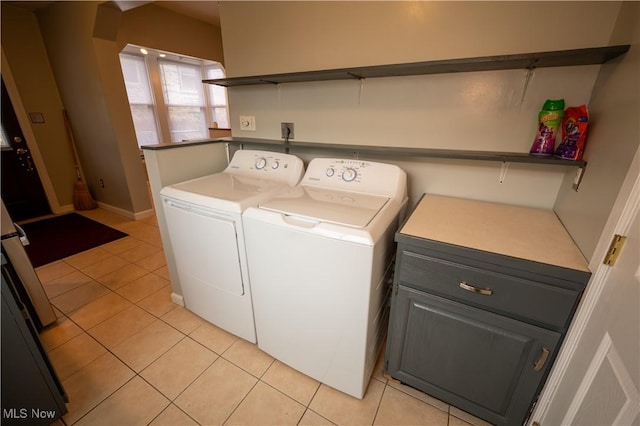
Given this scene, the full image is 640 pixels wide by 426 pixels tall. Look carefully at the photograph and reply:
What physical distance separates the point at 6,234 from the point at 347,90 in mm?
2089

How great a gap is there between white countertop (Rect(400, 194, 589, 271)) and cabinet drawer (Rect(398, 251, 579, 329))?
0.09 m

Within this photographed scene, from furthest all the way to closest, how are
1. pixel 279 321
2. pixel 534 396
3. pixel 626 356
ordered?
pixel 279 321, pixel 534 396, pixel 626 356

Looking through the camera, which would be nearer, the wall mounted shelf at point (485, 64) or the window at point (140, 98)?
the wall mounted shelf at point (485, 64)

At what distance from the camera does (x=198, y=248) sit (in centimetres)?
153

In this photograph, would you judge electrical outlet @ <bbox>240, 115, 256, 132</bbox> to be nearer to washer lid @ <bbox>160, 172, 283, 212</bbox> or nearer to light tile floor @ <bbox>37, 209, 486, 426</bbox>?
washer lid @ <bbox>160, 172, 283, 212</bbox>

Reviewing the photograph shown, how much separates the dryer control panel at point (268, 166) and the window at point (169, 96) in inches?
151

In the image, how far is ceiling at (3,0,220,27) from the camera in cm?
269

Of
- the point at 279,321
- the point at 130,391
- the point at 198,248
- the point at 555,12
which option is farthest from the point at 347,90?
the point at 130,391

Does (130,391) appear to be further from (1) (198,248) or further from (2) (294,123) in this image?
(2) (294,123)

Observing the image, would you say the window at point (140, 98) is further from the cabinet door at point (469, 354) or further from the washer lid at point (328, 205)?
the cabinet door at point (469, 354)

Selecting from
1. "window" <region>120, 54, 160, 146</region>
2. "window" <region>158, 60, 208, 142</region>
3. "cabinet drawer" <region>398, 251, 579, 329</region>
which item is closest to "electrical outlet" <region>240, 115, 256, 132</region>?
"cabinet drawer" <region>398, 251, 579, 329</region>

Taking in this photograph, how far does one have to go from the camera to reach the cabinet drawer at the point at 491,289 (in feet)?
2.93

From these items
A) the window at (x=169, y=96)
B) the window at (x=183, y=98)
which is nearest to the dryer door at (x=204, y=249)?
the window at (x=169, y=96)

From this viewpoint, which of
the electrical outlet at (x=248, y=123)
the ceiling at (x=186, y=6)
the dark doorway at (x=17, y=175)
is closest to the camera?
the electrical outlet at (x=248, y=123)
